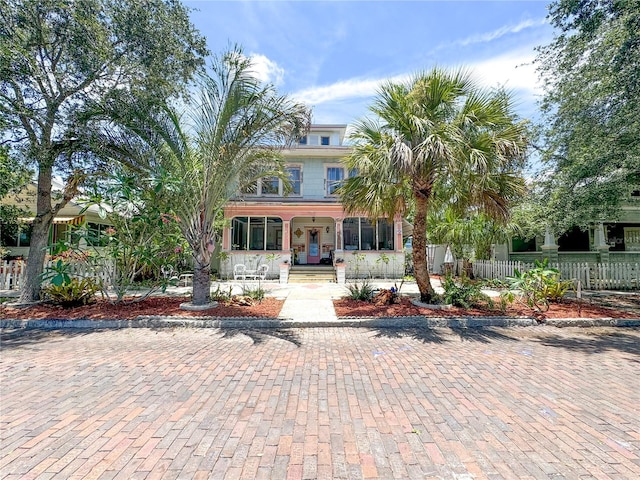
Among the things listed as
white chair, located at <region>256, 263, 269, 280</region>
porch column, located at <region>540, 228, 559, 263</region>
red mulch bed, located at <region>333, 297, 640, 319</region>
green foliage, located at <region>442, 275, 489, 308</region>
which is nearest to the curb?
red mulch bed, located at <region>333, 297, 640, 319</region>

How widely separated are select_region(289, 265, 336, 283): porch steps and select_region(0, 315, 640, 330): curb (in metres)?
8.00

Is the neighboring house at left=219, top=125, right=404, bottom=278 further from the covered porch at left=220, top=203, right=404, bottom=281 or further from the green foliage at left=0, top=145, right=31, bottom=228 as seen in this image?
the green foliage at left=0, top=145, right=31, bottom=228

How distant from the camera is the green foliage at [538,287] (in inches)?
344

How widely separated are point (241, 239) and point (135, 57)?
10125 millimetres

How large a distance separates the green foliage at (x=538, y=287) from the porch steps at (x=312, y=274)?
8.29 m

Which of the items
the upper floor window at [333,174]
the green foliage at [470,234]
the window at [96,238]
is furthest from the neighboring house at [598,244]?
the window at [96,238]

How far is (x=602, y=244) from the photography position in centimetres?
1563

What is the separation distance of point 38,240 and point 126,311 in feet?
12.5

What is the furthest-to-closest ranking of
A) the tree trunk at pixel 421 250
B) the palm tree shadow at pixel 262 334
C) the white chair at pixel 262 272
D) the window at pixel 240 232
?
the window at pixel 240 232, the white chair at pixel 262 272, the tree trunk at pixel 421 250, the palm tree shadow at pixel 262 334

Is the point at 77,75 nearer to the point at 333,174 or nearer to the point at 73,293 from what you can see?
the point at 73,293

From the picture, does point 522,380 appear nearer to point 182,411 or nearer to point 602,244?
point 182,411

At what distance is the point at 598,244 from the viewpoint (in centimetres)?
1577

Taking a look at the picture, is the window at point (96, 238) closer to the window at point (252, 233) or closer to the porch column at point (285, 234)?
the window at point (252, 233)

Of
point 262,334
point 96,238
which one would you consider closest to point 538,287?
point 262,334
